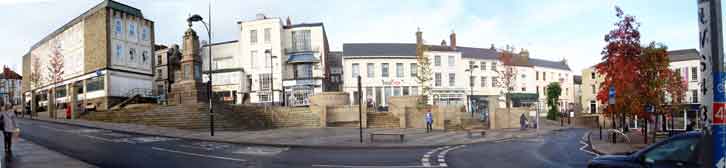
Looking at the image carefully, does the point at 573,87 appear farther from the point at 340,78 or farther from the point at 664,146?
the point at 664,146

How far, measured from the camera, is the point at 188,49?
34875mm

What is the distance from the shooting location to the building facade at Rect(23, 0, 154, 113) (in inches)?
1822

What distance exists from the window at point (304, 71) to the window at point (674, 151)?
4682cm

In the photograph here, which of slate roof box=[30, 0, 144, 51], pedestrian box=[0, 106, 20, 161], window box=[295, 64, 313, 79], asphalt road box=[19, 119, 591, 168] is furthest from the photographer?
window box=[295, 64, 313, 79]

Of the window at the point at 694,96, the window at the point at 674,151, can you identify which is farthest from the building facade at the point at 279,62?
the window at the point at 674,151

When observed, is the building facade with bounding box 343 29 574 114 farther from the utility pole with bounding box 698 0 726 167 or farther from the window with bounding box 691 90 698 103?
the utility pole with bounding box 698 0 726 167

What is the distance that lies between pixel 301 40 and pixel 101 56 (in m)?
21.0

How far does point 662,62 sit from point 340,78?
1794 inches

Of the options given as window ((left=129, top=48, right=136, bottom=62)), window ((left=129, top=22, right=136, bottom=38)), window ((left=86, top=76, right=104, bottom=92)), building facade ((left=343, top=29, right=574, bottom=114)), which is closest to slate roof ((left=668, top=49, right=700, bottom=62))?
building facade ((left=343, top=29, right=574, bottom=114))

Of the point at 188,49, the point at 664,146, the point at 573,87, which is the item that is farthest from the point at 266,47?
the point at 573,87

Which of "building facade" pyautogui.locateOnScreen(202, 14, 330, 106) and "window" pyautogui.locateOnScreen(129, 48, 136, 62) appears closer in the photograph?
"window" pyautogui.locateOnScreen(129, 48, 136, 62)

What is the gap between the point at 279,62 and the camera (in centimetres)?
5291

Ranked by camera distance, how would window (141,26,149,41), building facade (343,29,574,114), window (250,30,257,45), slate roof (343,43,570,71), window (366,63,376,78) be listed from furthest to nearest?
slate roof (343,43,570,71) → window (366,63,376,78) → building facade (343,29,574,114) → window (250,30,257,45) → window (141,26,149,41)

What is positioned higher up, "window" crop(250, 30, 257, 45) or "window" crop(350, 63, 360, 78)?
"window" crop(250, 30, 257, 45)
